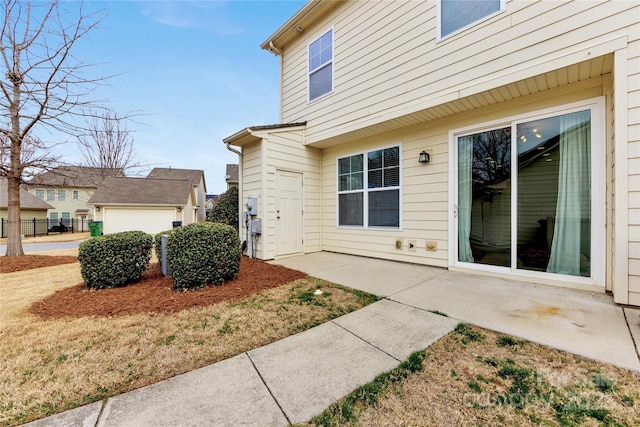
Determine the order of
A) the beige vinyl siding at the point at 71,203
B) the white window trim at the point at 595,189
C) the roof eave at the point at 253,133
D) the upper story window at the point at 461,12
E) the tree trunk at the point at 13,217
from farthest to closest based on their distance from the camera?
the beige vinyl siding at the point at 71,203 < the tree trunk at the point at 13,217 < the roof eave at the point at 253,133 < the upper story window at the point at 461,12 < the white window trim at the point at 595,189

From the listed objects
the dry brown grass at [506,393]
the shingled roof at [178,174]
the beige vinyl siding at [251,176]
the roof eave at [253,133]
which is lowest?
the dry brown grass at [506,393]

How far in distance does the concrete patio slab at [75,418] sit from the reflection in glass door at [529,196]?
492 cm

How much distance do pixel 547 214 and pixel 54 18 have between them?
9.12m

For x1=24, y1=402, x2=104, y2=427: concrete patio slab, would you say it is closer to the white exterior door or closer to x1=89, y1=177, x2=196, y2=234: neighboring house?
the white exterior door

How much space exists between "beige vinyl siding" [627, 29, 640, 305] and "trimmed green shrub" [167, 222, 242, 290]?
509cm

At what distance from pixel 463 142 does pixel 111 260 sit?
20.1 feet

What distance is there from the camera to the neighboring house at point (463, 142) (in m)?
3.06

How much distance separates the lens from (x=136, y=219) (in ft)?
49.8

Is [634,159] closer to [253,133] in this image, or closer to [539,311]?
[539,311]

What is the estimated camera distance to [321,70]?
6250mm

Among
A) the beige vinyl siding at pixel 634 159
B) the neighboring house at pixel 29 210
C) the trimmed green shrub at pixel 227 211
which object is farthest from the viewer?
the neighboring house at pixel 29 210

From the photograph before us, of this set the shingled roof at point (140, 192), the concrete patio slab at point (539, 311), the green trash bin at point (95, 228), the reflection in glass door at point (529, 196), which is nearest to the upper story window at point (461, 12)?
the reflection in glass door at point (529, 196)

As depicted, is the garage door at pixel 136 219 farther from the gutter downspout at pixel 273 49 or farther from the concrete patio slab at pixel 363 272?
the concrete patio slab at pixel 363 272

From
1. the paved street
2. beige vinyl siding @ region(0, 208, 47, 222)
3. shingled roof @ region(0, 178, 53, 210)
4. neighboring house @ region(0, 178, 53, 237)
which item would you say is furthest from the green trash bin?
beige vinyl siding @ region(0, 208, 47, 222)
